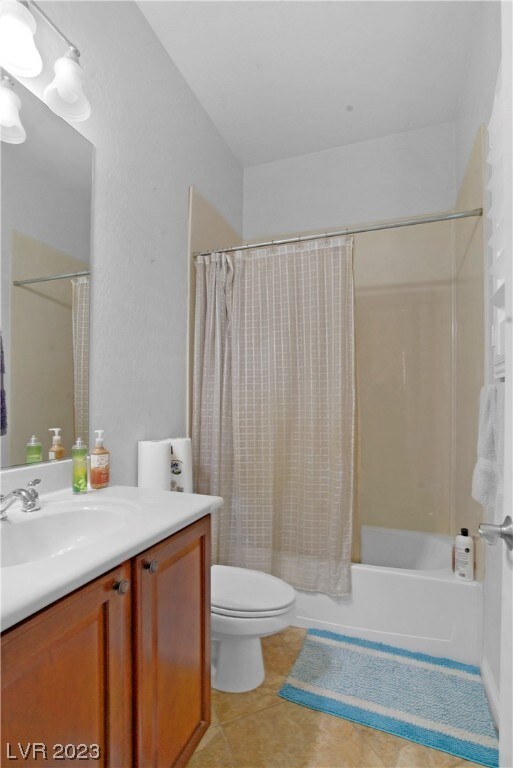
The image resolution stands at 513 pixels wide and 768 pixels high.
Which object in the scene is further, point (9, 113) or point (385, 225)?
point (385, 225)

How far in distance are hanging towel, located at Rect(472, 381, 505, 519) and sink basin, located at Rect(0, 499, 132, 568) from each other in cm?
109

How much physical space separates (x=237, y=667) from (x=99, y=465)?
103cm

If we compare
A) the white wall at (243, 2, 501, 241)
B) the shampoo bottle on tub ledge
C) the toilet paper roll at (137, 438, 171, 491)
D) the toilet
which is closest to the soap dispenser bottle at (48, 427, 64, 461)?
the toilet paper roll at (137, 438, 171, 491)

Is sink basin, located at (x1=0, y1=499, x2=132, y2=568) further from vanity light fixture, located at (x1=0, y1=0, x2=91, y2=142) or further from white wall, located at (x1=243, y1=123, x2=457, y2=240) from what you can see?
white wall, located at (x1=243, y1=123, x2=457, y2=240)

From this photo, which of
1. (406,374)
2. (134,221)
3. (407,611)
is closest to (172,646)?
(407,611)

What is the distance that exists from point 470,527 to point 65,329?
6.71 ft

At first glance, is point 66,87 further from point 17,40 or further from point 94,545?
point 94,545

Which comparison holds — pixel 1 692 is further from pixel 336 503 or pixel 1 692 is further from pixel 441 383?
pixel 441 383

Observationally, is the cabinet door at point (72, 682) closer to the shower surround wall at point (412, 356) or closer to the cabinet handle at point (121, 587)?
the cabinet handle at point (121, 587)

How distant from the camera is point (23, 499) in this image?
1.00m

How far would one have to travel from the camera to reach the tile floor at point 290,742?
48.9 inches

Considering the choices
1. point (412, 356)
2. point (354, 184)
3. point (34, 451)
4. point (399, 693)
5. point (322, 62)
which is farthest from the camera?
point (354, 184)

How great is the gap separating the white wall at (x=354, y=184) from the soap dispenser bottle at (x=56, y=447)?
219cm

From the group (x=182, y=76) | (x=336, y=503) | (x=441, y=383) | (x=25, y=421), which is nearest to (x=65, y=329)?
(x=25, y=421)
